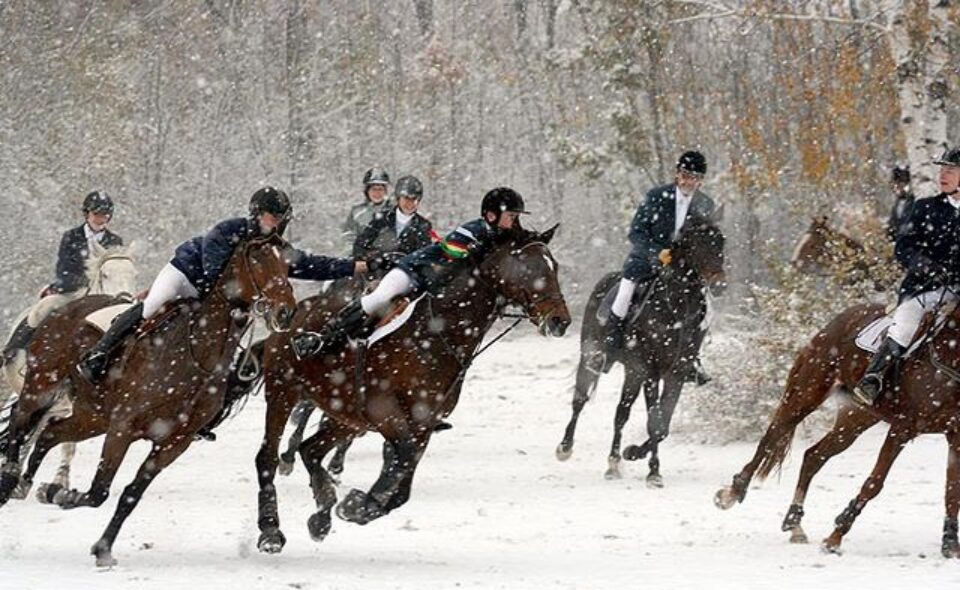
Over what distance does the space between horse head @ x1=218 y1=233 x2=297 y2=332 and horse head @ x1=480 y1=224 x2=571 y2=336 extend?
1465mm

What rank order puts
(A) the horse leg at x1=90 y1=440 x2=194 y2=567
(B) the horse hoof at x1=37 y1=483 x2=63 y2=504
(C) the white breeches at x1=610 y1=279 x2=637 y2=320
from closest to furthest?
1. (A) the horse leg at x1=90 y1=440 x2=194 y2=567
2. (B) the horse hoof at x1=37 y1=483 x2=63 y2=504
3. (C) the white breeches at x1=610 y1=279 x2=637 y2=320

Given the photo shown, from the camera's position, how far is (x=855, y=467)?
15.2 meters

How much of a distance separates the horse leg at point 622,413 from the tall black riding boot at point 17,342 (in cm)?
558

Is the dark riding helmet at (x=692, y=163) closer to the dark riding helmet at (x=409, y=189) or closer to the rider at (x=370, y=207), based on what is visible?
A: the dark riding helmet at (x=409, y=189)

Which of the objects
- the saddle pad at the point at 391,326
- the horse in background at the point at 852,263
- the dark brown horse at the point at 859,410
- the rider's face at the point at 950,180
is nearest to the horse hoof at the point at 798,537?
the dark brown horse at the point at 859,410

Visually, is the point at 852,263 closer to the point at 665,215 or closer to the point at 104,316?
the point at 665,215

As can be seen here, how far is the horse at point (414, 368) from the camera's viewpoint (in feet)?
32.0

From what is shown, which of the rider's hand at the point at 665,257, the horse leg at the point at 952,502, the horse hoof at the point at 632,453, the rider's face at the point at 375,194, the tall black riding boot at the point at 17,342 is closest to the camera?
the horse leg at the point at 952,502

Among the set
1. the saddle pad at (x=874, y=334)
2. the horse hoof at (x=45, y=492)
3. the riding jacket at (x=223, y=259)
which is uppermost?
the riding jacket at (x=223, y=259)

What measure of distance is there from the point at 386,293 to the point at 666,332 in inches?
191

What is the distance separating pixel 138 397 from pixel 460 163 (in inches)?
972

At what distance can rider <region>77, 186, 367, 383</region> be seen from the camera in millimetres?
9719

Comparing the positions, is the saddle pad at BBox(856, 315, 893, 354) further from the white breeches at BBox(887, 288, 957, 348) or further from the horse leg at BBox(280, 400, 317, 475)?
the horse leg at BBox(280, 400, 317, 475)

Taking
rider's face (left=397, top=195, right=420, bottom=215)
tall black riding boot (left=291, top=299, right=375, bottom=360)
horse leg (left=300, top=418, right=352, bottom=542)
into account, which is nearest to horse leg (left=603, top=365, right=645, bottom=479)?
rider's face (left=397, top=195, right=420, bottom=215)
